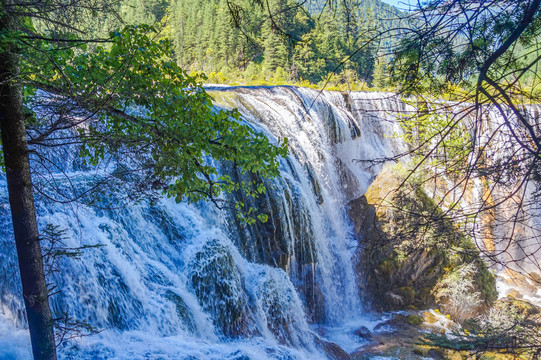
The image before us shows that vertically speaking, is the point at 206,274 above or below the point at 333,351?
above

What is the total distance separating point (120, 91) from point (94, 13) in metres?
0.67

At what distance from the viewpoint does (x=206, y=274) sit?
6957 millimetres

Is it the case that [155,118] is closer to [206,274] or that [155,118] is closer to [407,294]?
[206,274]

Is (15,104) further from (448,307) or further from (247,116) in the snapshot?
(448,307)

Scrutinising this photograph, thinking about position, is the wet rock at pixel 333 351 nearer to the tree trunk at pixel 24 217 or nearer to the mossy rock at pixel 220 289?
the mossy rock at pixel 220 289

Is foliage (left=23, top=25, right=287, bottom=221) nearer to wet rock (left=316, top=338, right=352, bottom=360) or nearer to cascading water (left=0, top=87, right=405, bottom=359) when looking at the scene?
cascading water (left=0, top=87, right=405, bottom=359)

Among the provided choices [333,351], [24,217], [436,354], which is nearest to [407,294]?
[436,354]

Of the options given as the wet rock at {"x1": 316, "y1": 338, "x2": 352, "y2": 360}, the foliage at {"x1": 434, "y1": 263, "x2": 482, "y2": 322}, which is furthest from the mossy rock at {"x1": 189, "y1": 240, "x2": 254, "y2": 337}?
the foliage at {"x1": 434, "y1": 263, "x2": 482, "y2": 322}

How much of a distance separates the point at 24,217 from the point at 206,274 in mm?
4195

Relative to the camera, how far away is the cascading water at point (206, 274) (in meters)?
4.97

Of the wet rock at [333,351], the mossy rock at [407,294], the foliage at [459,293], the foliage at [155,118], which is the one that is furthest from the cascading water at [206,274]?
the foliage at [459,293]

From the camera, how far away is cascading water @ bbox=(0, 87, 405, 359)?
16.3ft

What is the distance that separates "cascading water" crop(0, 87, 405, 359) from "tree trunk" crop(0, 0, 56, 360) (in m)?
0.58

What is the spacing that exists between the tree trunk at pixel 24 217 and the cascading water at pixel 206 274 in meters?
0.58
